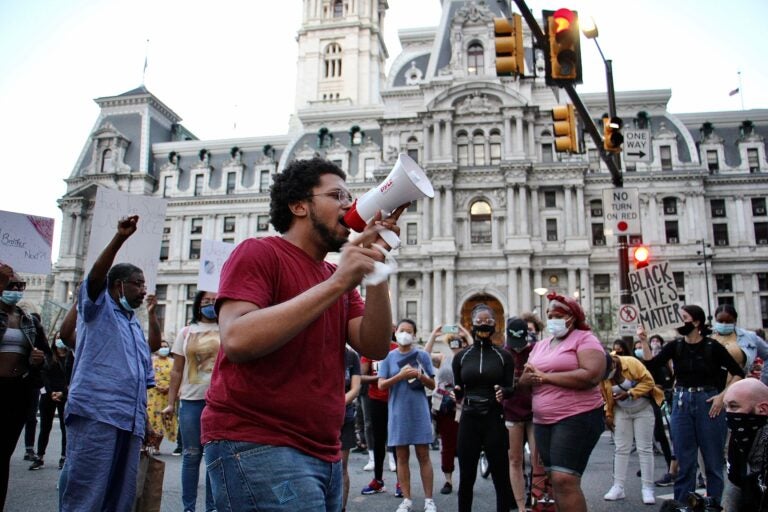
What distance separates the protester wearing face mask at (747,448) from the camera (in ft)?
12.2

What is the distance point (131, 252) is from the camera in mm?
6062

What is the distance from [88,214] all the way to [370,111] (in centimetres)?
2708

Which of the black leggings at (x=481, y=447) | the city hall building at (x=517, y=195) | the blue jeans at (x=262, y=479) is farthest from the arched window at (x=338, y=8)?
the blue jeans at (x=262, y=479)

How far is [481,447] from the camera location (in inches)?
258

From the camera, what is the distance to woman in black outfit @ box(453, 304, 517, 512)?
20.4ft

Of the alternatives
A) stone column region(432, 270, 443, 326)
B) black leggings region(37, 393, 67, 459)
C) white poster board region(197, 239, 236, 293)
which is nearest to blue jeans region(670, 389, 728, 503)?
white poster board region(197, 239, 236, 293)

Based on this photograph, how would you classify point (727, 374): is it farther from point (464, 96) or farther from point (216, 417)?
point (464, 96)

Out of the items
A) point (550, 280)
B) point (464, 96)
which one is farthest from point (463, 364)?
point (464, 96)

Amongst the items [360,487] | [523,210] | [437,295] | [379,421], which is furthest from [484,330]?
[523,210]

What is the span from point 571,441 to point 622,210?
698cm

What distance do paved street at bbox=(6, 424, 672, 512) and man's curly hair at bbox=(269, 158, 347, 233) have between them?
17.9 feet

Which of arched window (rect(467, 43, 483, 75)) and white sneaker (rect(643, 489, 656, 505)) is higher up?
arched window (rect(467, 43, 483, 75))

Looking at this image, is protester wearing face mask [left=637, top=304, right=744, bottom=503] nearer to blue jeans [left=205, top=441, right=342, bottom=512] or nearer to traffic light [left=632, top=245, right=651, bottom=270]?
traffic light [left=632, top=245, right=651, bottom=270]

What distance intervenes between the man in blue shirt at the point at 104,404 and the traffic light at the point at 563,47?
670 cm
